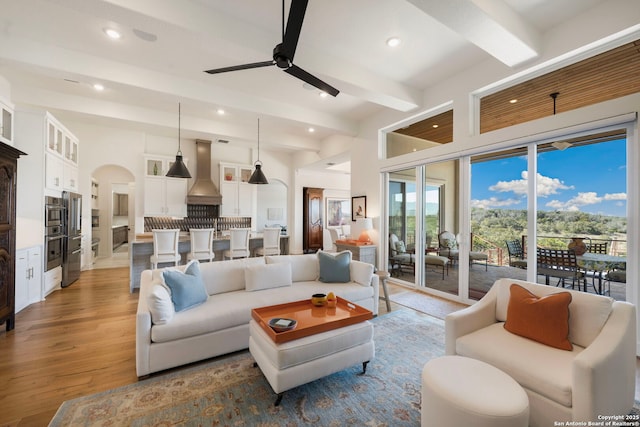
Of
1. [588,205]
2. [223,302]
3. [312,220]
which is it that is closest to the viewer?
[223,302]

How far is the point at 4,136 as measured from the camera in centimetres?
366

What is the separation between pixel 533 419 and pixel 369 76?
400 centimetres

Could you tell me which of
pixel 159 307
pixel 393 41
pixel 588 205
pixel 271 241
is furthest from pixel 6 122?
pixel 588 205

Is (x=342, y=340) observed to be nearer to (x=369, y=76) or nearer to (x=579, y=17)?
(x=369, y=76)

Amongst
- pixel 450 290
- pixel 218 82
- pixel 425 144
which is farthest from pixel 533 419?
pixel 218 82

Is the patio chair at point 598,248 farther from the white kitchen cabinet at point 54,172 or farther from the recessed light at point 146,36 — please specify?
the white kitchen cabinet at point 54,172

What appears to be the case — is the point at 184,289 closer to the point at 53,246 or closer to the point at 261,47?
the point at 261,47

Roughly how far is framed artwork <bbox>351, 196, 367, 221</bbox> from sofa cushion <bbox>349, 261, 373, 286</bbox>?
240cm

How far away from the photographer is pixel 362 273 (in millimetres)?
3508

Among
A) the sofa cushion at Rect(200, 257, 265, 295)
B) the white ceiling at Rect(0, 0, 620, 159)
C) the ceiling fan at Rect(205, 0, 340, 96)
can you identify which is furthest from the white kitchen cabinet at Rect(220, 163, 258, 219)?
the ceiling fan at Rect(205, 0, 340, 96)

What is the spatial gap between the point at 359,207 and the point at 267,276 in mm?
3348

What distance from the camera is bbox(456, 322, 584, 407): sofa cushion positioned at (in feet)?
5.01

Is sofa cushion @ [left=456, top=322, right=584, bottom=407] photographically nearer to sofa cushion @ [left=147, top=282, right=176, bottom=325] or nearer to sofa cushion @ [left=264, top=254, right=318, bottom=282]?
sofa cushion @ [left=264, top=254, right=318, bottom=282]

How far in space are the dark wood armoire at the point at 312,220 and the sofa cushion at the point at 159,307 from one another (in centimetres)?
684
